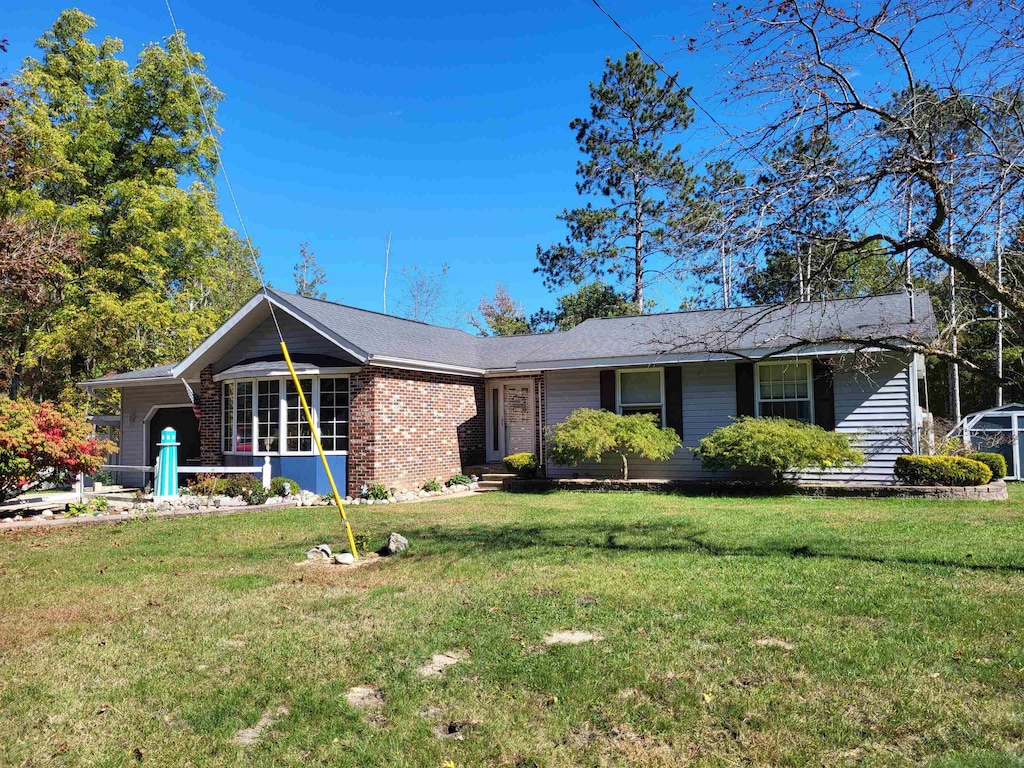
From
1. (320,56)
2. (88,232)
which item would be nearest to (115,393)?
(88,232)

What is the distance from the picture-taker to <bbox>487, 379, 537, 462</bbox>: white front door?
17.8 meters

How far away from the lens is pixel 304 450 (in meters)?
15.2

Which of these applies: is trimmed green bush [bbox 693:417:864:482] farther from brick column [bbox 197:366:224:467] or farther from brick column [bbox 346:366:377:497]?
brick column [bbox 197:366:224:467]

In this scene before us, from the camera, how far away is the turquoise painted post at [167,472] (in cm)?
1375

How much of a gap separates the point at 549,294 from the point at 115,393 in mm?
18528

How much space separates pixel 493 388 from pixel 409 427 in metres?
3.43

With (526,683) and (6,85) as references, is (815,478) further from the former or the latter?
(6,85)

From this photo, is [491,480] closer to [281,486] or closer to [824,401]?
[281,486]

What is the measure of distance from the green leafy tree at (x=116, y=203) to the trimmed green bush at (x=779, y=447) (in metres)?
18.8

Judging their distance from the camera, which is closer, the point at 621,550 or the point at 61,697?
the point at 61,697

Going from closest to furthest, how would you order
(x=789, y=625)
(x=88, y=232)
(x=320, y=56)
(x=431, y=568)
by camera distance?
(x=789, y=625)
(x=431, y=568)
(x=320, y=56)
(x=88, y=232)

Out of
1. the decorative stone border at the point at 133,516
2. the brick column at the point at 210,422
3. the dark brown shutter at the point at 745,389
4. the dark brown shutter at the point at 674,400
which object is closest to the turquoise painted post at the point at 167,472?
the decorative stone border at the point at 133,516

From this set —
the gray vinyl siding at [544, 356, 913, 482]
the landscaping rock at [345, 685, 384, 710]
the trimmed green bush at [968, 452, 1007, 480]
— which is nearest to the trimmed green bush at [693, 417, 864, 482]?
the gray vinyl siding at [544, 356, 913, 482]

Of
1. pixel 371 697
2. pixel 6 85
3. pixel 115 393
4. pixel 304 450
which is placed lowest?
pixel 371 697
